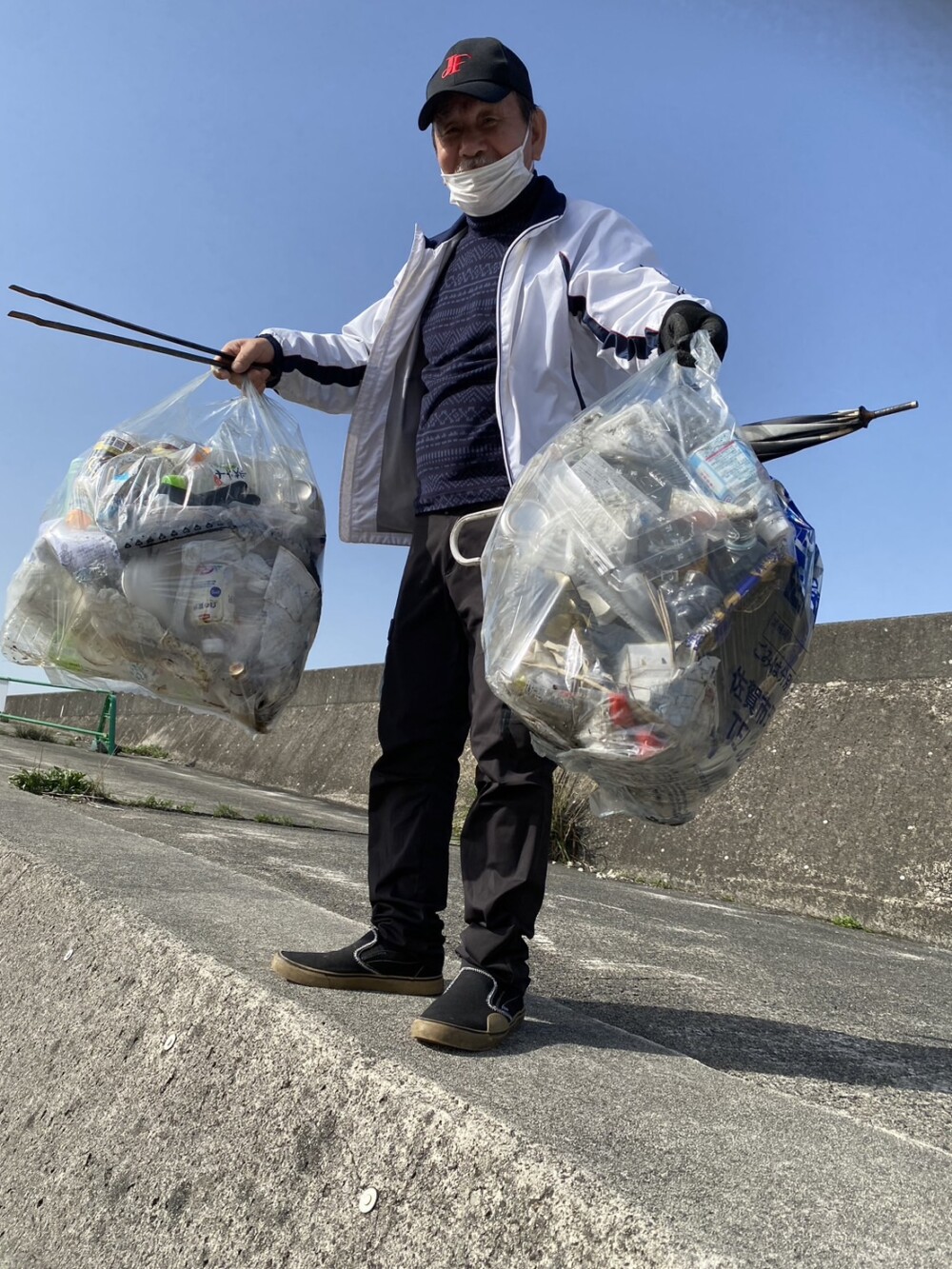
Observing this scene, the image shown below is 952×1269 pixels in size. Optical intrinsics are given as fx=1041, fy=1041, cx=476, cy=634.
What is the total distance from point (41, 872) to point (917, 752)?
3.57 meters

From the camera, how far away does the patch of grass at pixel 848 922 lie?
165 inches

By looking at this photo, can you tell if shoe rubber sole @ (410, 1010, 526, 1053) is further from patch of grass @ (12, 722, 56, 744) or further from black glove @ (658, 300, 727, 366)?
patch of grass @ (12, 722, 56, 744)

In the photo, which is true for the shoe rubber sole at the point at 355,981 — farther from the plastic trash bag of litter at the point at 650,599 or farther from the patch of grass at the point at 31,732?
the patch of grass at the point at 31,732

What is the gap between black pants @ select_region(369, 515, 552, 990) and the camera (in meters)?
1.73

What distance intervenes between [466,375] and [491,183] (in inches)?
15.6

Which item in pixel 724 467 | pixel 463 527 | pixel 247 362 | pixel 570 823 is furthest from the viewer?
pixel 570 823

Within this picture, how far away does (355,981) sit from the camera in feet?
5.87

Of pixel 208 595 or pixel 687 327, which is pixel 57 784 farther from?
pixel 687 327

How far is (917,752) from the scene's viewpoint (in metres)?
4.42

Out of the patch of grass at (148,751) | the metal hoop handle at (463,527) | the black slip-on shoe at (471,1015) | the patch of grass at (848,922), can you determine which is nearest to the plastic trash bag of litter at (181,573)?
the metal hoop handle at (463,527)

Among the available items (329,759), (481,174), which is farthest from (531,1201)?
(329,759)

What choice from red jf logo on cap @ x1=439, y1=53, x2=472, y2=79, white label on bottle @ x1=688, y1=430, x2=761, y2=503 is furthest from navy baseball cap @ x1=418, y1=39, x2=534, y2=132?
white label on bottle @ x1=688, y1=430, x2=761, y2=503

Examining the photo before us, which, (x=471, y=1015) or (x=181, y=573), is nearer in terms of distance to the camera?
(x=471, y=1015)

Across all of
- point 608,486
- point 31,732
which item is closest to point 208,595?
point 608,486
